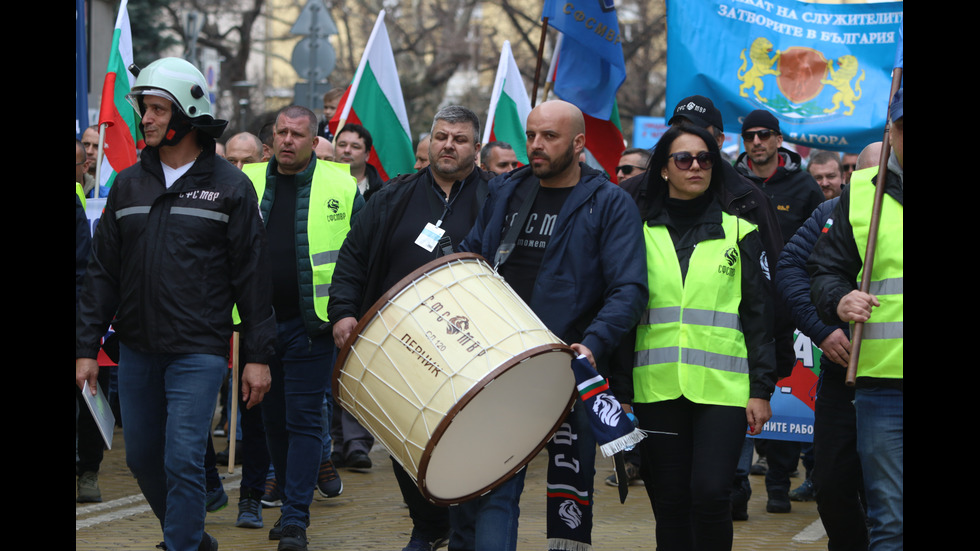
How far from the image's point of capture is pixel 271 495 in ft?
26.5

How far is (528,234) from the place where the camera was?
17.8 feet

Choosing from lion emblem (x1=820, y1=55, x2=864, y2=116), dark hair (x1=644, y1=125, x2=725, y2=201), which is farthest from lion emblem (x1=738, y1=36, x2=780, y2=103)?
dark hair (x1=644, y1=125, x2=725, y2=201)

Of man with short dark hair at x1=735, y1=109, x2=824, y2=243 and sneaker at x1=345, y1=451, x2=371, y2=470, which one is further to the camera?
sneaker at x1=345, y1=451, x2=371, y2=470

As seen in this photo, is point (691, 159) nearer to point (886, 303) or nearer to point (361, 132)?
point (886, 303)

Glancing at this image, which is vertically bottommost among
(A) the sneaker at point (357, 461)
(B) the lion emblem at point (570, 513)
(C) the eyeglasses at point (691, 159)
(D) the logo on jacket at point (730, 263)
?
(A) the sneaker at point (357, 461)

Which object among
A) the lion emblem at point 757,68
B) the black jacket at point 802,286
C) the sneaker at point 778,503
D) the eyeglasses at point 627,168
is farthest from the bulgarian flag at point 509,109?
the black jacket at point 802,286

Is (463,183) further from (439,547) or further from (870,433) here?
(870,433)

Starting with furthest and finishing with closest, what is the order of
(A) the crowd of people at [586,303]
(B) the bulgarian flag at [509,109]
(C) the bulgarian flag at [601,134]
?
(B) the bulgarian flag at [509,109] → (C) the bulgarian flag at [601,134] → (A) the crowd of people at [586,303]

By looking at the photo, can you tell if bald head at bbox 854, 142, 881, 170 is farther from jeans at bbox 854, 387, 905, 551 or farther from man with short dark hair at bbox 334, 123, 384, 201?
man with short dark hair at bbox 334, 123, 384, 201

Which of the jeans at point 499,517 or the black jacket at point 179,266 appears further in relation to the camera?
the black jacket at point 179,266

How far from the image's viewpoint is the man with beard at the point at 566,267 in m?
5.20

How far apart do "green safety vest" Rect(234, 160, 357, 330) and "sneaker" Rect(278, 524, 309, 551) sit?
3.71 feet

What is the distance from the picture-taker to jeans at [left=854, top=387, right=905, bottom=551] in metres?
4.59

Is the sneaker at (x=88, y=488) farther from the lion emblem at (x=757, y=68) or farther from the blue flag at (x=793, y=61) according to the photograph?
the lion emblem at (x=757, y=68)
